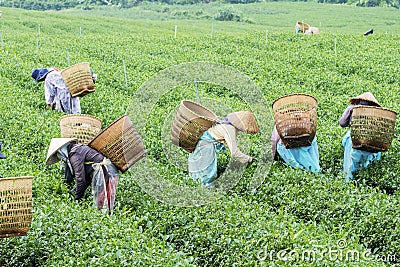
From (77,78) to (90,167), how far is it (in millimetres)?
4995

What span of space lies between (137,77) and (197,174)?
8.29m

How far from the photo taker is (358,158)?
10133mm

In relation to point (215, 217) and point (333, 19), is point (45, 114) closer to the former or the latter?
point (215, 217)

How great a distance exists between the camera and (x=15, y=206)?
260 inches

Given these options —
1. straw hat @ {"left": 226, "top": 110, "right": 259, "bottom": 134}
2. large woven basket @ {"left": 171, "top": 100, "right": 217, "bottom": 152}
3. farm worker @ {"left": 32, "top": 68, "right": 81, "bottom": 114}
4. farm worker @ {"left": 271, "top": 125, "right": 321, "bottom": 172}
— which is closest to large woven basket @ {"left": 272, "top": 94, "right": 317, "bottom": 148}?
farm worker @ {"left": 271, "top": 125, "right": 321, "bottom": 172}

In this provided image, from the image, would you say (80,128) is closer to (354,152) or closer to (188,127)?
(188,127)

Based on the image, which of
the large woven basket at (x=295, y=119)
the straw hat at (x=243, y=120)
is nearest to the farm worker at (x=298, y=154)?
the large woven basket at (x=295, y=119)

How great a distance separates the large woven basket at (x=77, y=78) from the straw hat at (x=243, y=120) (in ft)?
14.6

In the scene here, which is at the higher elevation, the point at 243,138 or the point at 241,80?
the point at 241,80

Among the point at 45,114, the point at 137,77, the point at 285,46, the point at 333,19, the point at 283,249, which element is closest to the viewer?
the point at 283,249

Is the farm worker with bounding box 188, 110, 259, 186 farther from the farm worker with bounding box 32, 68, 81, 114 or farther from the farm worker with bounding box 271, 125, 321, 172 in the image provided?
the farm worker with bounding box 32, 68, 81, 114

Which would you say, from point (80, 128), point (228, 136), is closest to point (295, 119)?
point (228, 136)

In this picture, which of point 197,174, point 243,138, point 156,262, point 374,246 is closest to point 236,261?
point 156,262

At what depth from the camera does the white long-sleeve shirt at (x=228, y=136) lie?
9.38 m
